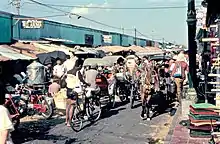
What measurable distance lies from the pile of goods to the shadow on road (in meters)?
3.09

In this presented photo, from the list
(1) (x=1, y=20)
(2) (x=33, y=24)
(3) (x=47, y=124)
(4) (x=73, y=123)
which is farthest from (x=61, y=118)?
(2) (x=33, y=24)

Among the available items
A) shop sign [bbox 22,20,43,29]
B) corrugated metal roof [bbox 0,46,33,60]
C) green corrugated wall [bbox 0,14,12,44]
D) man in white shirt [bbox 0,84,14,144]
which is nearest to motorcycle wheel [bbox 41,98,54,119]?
corrugated metal roof [bbox 0,46,33,60]

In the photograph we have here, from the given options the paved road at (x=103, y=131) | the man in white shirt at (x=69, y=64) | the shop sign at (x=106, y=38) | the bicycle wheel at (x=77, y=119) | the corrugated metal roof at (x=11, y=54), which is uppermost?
the shop sign at (x=106, y=38)

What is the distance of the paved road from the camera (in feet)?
32.7

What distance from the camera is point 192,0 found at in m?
11.4

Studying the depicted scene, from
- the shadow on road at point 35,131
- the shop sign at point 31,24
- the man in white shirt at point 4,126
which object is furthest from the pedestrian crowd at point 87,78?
the shop sign at point 31,24

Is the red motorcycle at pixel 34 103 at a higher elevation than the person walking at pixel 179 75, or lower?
lower

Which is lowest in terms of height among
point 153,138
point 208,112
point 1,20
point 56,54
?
point 153,138

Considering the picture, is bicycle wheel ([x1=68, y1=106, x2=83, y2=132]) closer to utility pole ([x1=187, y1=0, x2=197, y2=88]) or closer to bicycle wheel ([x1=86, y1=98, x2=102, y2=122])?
bicycle wheel ([x1=86, y1=98, x2=102, y2=122])

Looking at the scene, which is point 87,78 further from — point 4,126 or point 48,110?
point 4,126

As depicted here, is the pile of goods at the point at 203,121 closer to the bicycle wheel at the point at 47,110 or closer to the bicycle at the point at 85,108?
the bicycle at the point at 85,108

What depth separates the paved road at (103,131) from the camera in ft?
32.7

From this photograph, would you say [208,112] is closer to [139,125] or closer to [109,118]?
[139,125]

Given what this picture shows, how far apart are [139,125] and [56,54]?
35.2 feet
